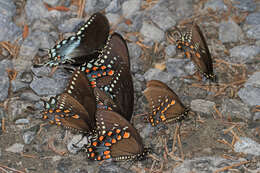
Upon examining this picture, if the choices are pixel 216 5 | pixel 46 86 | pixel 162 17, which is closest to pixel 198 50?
pixel 162 17

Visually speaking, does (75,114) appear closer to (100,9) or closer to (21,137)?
(21,137)

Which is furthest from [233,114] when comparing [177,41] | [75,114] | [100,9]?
[100,9]

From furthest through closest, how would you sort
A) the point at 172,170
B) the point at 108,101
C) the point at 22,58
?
A: the point at 22,58 → the point at 108,101 → the point at 172,170

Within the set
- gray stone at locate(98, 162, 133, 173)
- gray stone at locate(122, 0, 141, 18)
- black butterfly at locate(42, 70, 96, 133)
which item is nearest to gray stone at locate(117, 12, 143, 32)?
gray stone at locate(122, 0, 141, 18)

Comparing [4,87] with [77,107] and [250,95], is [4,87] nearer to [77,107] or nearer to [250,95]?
[77,107]

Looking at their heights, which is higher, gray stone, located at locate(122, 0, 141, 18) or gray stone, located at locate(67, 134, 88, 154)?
gray stone, located at locate(122, 0, 141, 18)

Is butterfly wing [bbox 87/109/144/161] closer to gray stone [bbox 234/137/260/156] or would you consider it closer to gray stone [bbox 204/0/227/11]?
gray stone [bbox 234/137/260/156]
